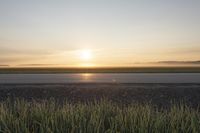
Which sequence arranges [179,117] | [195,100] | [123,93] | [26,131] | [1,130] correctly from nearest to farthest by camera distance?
1. [26,131]
2. [1,130]
3. [179,117]
4. [195,100]
5. [123,93]

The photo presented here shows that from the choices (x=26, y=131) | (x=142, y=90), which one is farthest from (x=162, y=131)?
(x=142, y=90)

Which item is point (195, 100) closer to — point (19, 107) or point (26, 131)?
point (19, 107)

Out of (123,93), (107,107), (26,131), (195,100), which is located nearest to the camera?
(26,131)

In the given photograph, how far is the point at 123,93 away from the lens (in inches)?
900

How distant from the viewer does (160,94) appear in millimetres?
22547

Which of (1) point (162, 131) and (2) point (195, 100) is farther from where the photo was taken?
(2) point (195, 100)

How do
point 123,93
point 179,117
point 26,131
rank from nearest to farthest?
point 26,131, point 179,117, point 123,93

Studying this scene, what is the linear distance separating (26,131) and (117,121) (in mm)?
2137

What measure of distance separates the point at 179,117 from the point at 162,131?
3.32ft

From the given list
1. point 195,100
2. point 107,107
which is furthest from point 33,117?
point 195,100

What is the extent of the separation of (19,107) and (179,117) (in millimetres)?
4356

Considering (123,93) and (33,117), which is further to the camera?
(123,93)

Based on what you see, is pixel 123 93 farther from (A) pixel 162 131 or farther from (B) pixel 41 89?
(A) pixel 162 131

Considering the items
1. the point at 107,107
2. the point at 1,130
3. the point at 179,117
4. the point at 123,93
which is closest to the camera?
the point at 1,130
